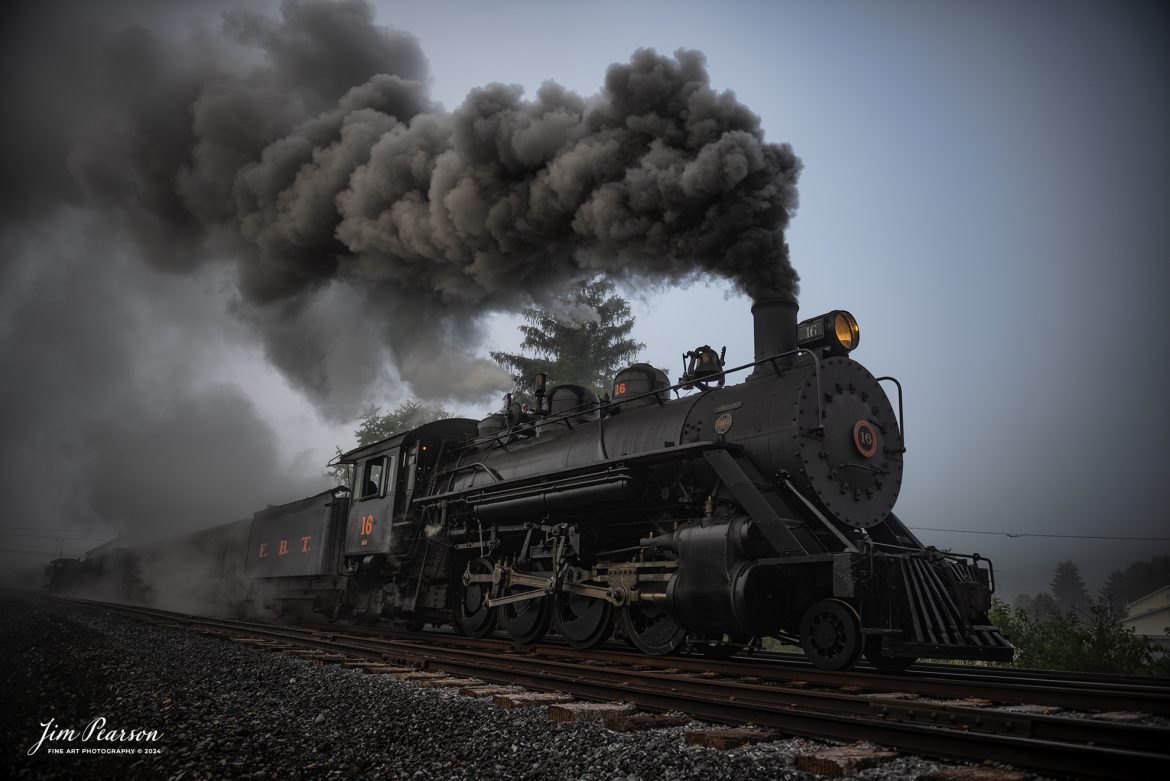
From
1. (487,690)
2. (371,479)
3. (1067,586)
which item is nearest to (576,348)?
(371,479)

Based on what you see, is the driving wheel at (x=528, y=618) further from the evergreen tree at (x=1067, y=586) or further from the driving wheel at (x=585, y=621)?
the evergreen tree at (x=1067, y=586)

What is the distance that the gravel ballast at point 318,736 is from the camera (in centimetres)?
296

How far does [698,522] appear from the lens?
675 cm

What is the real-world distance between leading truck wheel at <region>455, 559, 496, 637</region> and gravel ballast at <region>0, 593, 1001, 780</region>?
4280 millimetres

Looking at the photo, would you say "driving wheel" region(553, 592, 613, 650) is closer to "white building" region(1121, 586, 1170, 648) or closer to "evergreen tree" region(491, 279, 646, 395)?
"evergreen tree" region(491, 279, 646, 395)

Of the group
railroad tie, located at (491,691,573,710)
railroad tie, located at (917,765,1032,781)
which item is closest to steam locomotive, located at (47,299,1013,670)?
railroad tie, located at (491,691,573,710)

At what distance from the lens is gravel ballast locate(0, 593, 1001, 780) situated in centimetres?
296

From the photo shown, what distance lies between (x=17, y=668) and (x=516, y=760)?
Answer: 528 centimetres

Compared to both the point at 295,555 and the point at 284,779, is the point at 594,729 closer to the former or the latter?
the point at 284,779

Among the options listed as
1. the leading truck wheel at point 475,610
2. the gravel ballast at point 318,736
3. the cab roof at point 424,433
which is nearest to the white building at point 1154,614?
the cab roof at point 424,433

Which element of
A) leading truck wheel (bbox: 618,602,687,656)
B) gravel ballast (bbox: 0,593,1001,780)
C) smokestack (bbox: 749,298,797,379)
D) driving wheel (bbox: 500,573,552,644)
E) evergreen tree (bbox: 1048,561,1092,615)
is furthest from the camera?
evergreen tree (bbox: 1048,561,1092,615)

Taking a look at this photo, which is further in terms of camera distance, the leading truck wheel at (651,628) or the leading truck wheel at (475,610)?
the leading truck wheel at (475,610)

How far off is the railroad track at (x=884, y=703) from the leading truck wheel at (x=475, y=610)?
2.76 metres

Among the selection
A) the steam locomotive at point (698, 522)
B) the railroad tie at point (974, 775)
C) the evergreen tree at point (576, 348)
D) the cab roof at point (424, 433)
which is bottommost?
the railroad tie at point (974, 775)
